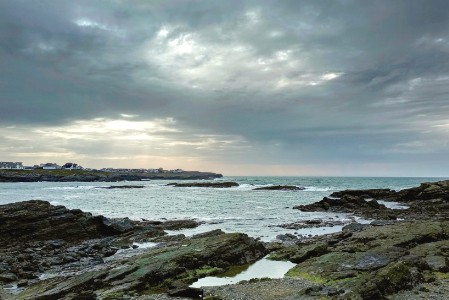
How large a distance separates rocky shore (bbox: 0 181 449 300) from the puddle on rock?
783 millimetres

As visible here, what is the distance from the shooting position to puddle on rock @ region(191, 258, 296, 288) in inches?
818

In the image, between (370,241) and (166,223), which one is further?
(166,223)

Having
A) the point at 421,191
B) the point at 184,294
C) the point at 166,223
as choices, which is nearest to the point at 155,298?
the point at 184,294

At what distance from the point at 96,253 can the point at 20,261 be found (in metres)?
5.86

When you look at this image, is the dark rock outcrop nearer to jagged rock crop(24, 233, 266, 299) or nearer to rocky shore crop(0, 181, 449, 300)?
rocky shore crop(0, 181, 449, 300)

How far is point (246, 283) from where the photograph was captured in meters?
19.5

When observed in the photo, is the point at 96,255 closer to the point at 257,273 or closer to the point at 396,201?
the point at 257,273

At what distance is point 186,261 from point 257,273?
478 cm

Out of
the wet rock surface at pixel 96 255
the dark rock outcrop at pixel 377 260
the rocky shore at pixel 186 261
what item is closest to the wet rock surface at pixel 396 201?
the rocky shore at pixel 186 261

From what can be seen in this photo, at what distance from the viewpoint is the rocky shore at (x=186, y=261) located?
17.0 metres

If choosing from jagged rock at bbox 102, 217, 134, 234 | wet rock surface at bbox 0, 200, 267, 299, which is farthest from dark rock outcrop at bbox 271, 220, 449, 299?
jagged rock at bbox 102, 217, 134, 234

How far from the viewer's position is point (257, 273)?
75.0 ft

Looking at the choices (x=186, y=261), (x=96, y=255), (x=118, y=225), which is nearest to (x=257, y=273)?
(x=186, y=261)

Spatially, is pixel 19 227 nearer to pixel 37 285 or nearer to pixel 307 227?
pixel 37 285
